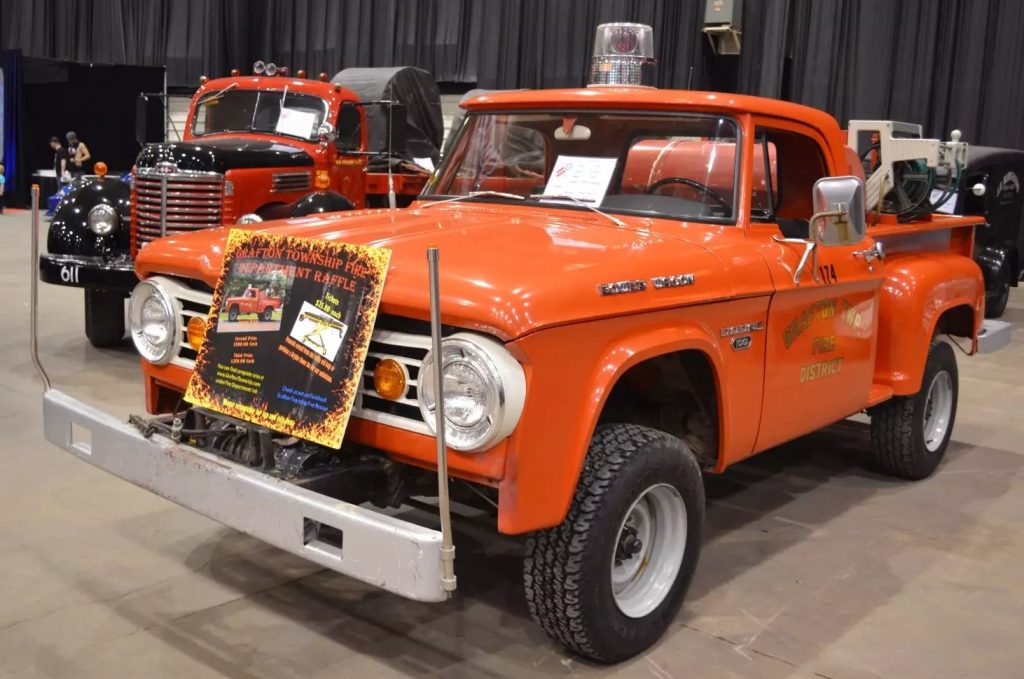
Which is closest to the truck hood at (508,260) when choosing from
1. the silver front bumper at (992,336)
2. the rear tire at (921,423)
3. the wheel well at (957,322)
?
the rear tire at (921,423)

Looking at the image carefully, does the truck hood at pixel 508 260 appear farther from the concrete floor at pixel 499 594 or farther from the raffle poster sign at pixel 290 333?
the concrete floor at pixel 499 594

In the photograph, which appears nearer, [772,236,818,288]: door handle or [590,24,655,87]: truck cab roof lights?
[772,236,818,288]: door handle

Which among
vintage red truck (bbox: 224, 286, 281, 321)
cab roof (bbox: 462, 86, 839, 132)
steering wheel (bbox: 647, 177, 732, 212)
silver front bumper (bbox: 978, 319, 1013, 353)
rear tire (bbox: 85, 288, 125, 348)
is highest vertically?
cab roof (bbox: 462, 86, 839, 132)

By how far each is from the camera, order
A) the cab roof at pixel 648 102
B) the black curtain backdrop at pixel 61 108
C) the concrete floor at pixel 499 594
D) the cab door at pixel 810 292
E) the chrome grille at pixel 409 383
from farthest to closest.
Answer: the black curtain backdrop at pixel 61 108 → the cab roof at pixel 648 102 → the cab door at pixel 810 292 → the concrete floor at pixel 499 594 → the chrome grille at pixel 409 383

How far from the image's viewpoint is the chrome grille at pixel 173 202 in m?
7.43

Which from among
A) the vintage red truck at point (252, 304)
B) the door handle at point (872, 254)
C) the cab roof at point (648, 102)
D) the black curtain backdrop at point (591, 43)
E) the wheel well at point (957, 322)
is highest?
the black curtain backdrop at point (591, 43)

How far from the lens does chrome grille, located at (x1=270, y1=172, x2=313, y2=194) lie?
26.2 ft

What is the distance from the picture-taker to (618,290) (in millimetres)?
3084

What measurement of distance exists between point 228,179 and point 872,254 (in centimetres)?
480

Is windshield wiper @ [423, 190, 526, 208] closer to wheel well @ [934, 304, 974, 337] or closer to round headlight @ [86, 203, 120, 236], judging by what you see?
wheel well @ [934, 304, 974, 337]

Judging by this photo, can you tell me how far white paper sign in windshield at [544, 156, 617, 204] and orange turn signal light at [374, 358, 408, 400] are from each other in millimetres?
1292

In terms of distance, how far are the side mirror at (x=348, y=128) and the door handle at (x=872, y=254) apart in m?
5.16

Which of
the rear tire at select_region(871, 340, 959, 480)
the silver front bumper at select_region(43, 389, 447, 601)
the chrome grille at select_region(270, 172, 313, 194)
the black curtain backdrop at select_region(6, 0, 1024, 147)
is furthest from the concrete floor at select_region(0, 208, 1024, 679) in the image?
the black curtain backdrop at select_region(6, 0, 1024, 147)

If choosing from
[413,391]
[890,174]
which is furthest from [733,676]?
[890,174]
